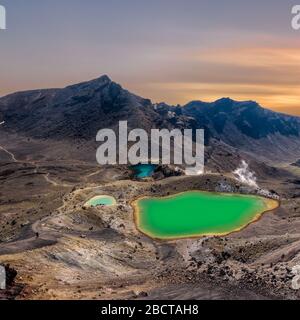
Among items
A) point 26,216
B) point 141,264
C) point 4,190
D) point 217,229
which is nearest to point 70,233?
point 141,264

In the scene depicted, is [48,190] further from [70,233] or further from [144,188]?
[70,233]

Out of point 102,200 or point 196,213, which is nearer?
point 196,213

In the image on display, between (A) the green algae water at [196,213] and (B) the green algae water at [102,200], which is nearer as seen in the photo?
(A) the green algae water at [196,213]

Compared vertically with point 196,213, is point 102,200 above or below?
above

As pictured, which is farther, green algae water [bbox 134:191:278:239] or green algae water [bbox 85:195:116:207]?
green algae water [bbox 85:195:116:207]

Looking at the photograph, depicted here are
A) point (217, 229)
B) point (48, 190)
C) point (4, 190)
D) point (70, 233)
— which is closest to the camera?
point (70, 233)

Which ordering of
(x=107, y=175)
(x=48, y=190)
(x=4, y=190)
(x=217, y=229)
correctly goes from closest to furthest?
1. (x=217, y=229)
2. (x=48, y=190)
3. (x=4, y=190)
4. (x=107, y=175)
